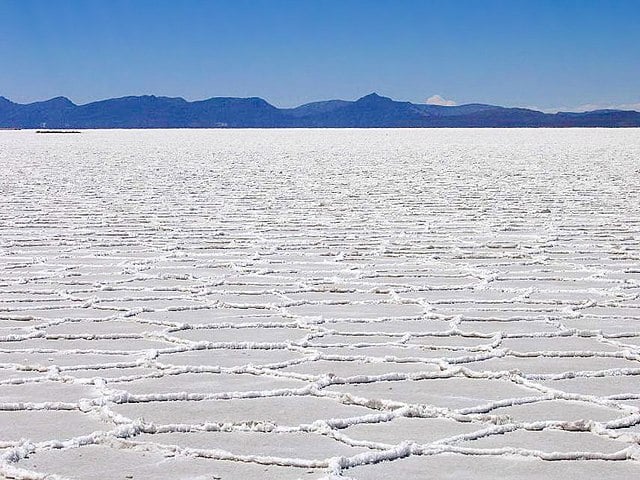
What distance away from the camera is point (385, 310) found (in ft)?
10.8

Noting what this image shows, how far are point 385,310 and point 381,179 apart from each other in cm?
761

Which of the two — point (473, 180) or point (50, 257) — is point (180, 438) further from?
point (473, 180)

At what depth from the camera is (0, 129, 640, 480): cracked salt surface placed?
6.17ft

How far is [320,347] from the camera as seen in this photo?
9.06 ft

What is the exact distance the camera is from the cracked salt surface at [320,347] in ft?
6.17

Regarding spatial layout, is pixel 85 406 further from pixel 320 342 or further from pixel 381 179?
pixel 381 179

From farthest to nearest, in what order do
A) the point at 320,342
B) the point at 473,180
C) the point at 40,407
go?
the point at 473,180, the point at 320,342, the point at 40,407

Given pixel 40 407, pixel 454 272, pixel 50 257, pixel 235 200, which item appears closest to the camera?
pixel 40 407

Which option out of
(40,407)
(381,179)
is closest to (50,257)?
(40,407)

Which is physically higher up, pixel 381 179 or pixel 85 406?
pixel 85 406

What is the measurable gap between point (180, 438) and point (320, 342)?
2.99 ft

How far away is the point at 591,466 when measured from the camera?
71.1 inches

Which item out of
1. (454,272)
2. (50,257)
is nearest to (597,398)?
(454,272)

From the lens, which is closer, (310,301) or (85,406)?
(85,406)
